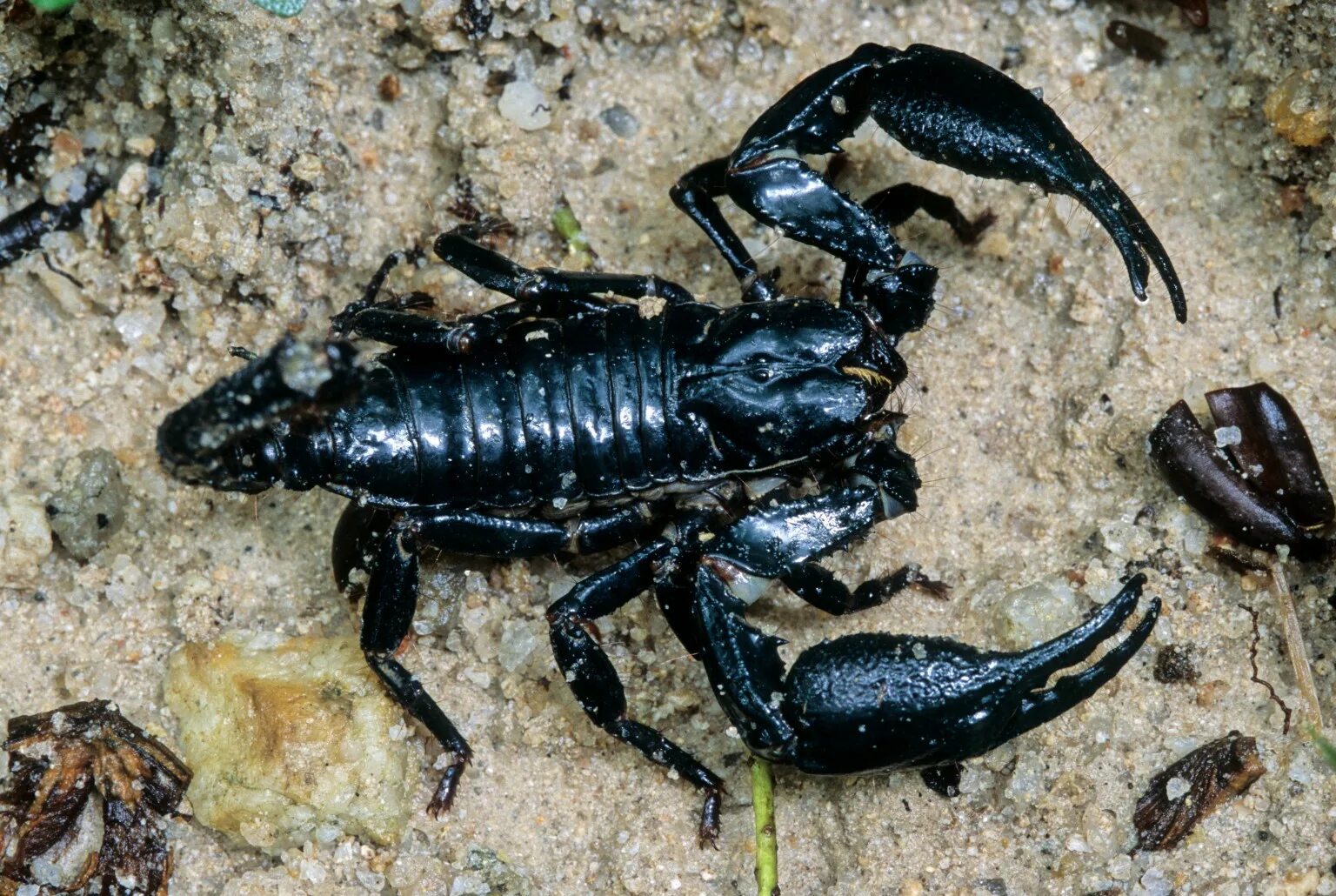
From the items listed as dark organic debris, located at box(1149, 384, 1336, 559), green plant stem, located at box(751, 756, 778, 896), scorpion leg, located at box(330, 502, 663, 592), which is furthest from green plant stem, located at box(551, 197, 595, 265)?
dark organic debris, located at box(1149, 384, 1336, 559)

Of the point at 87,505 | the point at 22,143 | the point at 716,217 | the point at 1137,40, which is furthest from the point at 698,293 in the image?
the point at 22,143

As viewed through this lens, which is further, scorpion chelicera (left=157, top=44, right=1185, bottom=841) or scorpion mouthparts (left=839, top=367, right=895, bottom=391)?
scorpion mouthparts (left=839, top=367, right=895, bottom=391)

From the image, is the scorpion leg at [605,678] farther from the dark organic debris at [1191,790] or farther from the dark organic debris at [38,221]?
the dark organic debris at [38,221]

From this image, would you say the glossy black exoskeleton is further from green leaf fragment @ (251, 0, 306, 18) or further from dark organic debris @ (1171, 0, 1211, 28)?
green leaf fragment @ (251, 0, 306, 18)

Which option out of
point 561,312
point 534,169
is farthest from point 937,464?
point 534,169

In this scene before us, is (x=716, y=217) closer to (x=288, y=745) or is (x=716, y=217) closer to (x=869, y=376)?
(x=869, y=376)

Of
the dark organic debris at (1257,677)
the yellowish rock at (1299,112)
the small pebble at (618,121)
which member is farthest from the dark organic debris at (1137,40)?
the dark organic debris at (1257,677)
